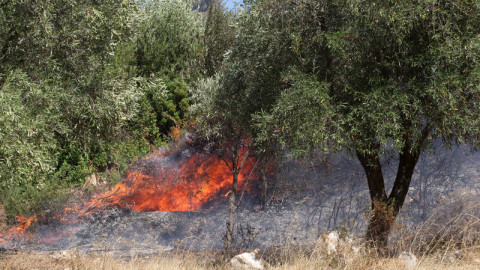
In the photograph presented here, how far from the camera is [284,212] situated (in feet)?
60.3

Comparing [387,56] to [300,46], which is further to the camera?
[300,46]

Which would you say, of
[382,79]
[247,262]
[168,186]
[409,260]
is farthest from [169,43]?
[409,260]

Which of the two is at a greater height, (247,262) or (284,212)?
(247,262)

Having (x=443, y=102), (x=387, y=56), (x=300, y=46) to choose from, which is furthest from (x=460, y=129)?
(x=300, y=46)

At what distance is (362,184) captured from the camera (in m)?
18.1

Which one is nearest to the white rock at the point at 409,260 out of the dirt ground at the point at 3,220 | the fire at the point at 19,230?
the fire at the point at 19,230

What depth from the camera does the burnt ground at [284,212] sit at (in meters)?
15.9

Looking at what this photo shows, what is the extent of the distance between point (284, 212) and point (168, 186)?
22.9 feet

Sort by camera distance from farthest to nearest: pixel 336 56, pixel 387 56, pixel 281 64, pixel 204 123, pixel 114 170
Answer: pixel 114 170 → pixel 204 123 → pixel 281 64 → pixel 336 56 → pixel 387 56

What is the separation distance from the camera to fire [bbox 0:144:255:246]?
67.5 feet

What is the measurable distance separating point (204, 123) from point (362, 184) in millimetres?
7609

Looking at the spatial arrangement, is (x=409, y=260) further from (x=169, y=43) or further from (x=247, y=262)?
(x=169, y=43)

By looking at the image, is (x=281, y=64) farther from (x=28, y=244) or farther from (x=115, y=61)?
(x=115, y=61)

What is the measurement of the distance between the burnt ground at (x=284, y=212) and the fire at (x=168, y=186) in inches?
32.9
